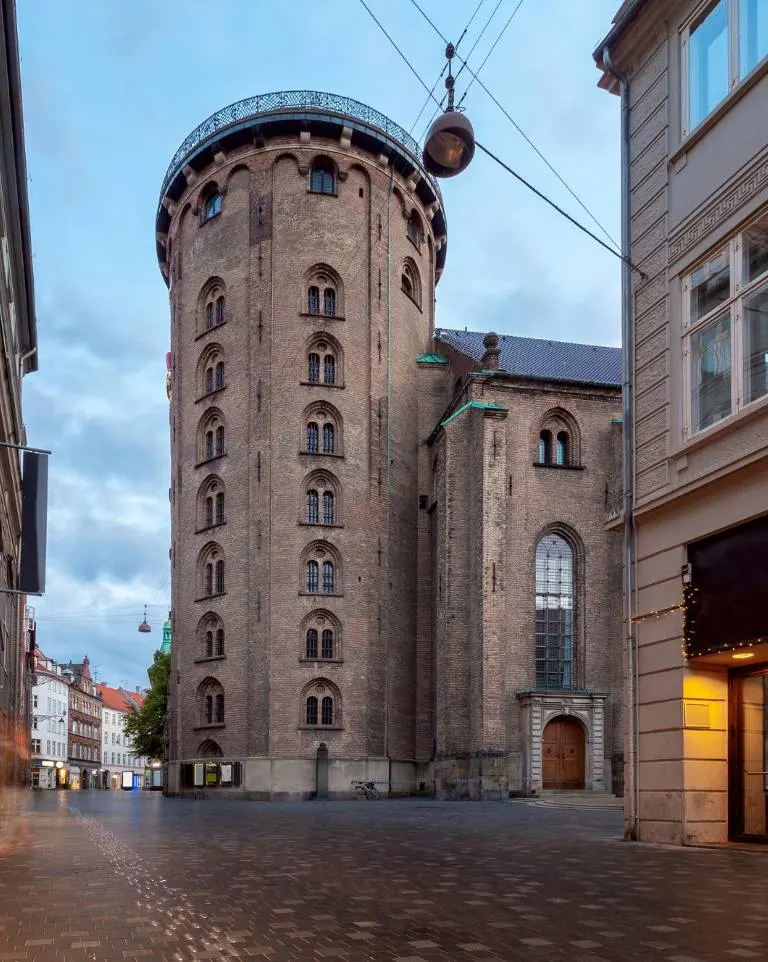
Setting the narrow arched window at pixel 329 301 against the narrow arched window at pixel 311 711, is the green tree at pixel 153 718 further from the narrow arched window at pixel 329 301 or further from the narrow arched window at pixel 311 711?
the narrow arched window at pixel 329 301

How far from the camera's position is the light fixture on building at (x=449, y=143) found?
37.5 ft

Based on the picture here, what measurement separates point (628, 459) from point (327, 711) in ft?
91.0

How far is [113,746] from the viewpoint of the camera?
138 metres

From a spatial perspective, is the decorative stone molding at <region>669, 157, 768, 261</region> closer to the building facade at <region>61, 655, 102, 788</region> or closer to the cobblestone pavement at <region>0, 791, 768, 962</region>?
the cobblestone pavement at <region>0, 791, 768, 962</region>

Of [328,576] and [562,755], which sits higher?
[328,576]

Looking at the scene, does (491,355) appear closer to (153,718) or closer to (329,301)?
(329,301)

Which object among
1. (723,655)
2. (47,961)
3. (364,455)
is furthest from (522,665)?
(47,961)

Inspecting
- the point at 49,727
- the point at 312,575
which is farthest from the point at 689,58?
the point at 49,727

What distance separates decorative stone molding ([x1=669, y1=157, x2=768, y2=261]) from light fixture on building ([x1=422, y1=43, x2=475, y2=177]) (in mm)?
3617

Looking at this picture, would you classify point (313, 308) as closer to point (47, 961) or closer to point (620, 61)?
point (620, 61)

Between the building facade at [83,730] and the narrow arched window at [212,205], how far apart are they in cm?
8219

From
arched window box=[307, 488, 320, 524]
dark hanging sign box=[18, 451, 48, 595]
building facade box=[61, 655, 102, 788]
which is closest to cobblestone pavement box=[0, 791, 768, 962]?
dark hanging sign box=[18, 451, 48, 595]

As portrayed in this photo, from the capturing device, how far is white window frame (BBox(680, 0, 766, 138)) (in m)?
13.0

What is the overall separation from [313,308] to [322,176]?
20.1ft
